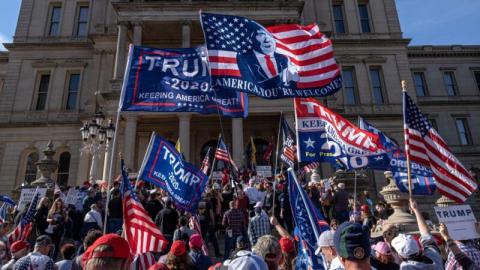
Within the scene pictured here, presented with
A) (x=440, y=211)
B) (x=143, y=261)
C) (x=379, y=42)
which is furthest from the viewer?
(x=379, y=42)

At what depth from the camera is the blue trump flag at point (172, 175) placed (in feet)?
20.2

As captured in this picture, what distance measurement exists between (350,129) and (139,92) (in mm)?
4293

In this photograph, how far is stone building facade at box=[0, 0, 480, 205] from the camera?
2636cm

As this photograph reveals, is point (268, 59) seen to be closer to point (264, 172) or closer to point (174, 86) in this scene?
point (174, 86)

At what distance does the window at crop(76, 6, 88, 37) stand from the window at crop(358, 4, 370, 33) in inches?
986

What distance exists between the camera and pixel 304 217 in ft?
15.5

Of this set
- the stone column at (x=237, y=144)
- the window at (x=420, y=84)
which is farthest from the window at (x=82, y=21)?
the window at (x=420, y=84)

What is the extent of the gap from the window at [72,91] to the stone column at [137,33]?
25.6 feet

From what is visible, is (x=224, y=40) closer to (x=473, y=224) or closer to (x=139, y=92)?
(x=139, y=92)

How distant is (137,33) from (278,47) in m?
20.7

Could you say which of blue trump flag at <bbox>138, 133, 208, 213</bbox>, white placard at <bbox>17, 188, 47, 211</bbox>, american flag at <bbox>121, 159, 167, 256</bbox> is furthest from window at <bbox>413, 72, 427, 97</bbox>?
american flag at <bbox>121, 159, 167, 256</bbox>

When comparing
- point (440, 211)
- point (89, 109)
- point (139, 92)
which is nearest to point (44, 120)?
point (89, 109)

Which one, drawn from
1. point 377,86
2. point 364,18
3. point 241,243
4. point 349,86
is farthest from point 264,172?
point 364,18

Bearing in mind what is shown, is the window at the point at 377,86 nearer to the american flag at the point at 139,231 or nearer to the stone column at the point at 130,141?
the stone column at the point at 130,141
